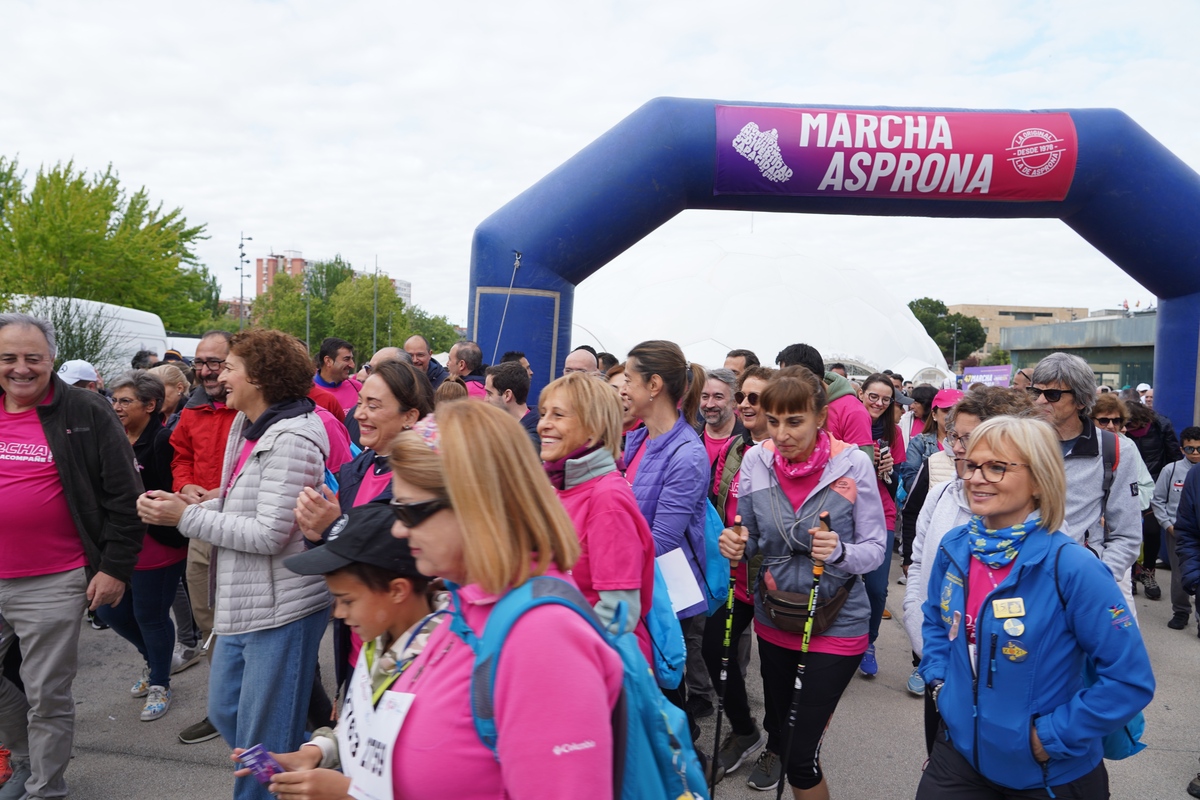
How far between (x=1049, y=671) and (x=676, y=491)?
151 cm

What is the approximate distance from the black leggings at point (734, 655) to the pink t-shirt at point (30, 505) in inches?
119

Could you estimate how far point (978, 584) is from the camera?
7.52 ft

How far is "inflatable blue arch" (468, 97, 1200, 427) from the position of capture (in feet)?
27.1

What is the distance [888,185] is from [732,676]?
6.39 meters

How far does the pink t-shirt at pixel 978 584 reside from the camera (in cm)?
224

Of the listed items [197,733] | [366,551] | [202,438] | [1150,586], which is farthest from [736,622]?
[1150,586]

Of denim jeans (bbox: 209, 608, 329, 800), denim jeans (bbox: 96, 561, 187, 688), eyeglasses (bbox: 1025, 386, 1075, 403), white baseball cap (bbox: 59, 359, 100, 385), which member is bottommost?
denim jeans (bbox: 96, 561, 187, 688)

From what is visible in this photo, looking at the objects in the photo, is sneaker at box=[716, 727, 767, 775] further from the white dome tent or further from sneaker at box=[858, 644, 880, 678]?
the white dome tent

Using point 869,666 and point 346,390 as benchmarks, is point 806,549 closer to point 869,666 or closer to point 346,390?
point 869,666

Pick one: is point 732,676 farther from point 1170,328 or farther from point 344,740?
point 1170,328

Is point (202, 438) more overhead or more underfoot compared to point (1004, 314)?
more underfoot

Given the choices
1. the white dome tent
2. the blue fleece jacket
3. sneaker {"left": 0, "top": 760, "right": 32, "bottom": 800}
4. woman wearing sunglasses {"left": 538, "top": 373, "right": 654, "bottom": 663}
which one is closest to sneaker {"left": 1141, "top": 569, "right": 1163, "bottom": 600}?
the blue fleece jacket

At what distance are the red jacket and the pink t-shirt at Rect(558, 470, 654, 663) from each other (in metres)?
2.71

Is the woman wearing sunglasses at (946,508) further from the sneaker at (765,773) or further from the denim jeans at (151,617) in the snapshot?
the denim jeans at (151,617)
